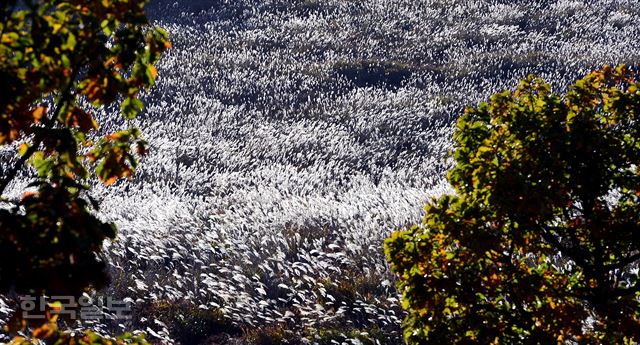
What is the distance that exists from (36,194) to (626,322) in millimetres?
3822

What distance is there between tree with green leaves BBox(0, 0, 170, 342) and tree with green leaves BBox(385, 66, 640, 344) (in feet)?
7.64

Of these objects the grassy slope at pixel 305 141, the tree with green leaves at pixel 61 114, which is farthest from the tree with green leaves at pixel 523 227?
the tree with green leaves at pixel 61 114

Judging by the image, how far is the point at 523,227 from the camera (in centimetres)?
499

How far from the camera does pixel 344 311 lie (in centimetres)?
805

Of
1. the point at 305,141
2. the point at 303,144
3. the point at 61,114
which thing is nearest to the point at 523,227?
the point at 61,114

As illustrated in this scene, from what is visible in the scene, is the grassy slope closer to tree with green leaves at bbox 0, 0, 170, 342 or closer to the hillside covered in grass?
the hillside covered in grass

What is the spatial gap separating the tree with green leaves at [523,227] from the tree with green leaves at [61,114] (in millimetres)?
2328

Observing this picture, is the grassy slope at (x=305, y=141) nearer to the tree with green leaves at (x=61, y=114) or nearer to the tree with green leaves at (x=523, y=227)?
the tree with green leaves at (x=523, y=227)

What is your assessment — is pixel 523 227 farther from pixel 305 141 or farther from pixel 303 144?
pixel 305 141

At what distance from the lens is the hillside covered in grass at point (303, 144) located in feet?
27.5

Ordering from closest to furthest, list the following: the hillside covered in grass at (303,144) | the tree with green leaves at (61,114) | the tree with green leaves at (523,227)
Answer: the tree with green leaves at (61,114) < the tree with green leaves at (523,227) < the hillside covered in grass at (303,144)

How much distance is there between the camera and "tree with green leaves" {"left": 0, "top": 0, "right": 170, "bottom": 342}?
279 cm

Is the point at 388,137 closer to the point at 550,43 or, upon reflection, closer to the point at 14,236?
the point at 550,43

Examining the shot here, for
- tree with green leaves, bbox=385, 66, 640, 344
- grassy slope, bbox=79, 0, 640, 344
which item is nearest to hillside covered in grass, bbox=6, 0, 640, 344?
grassy slope, bbox=79, 0, 640, 344
